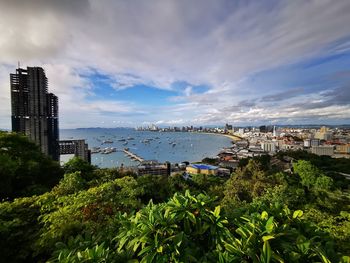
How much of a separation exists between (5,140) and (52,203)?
22.0ft

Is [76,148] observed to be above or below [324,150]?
above

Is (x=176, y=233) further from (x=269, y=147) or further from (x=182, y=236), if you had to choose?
(x=269, y=147)

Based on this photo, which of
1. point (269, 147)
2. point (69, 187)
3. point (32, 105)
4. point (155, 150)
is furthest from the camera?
point (155, 150)

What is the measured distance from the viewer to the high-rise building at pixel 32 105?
21.8m

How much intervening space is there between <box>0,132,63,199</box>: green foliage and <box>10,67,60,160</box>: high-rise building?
15.0 metres

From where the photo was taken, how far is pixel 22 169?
726 cm

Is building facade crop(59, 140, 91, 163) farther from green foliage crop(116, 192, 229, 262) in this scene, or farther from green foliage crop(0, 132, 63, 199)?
green foliage crop(116, 192, 229, 262)

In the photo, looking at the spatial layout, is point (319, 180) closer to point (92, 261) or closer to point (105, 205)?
point (105, 205)

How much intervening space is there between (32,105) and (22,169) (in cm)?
1918

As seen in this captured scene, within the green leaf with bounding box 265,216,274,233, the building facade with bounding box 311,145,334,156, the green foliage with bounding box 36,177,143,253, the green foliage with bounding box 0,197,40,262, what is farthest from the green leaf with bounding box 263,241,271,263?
the building facade with bounding box 311,145,334,156

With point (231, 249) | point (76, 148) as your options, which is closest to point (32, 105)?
point (76, 148)

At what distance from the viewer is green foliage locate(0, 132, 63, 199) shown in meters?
6.12

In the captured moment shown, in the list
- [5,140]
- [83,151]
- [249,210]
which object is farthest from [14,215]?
[83,151]

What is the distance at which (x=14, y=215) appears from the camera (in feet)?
9.80
